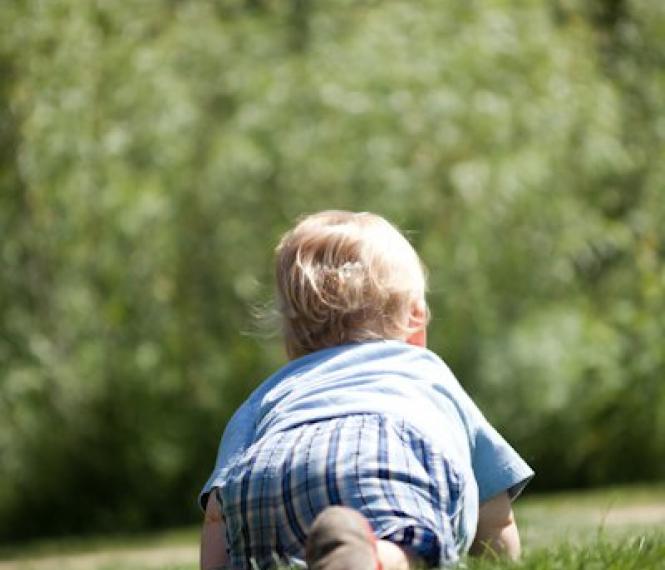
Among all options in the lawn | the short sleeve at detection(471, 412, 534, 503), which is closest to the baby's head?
the short sleeve at detection(471, 412, 534, 503)

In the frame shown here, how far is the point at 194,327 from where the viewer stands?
960 cm

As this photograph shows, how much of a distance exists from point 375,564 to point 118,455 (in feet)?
23.7

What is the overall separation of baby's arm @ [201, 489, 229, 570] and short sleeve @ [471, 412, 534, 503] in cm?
60

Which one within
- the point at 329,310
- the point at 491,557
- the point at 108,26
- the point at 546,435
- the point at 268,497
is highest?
the point at 108,26

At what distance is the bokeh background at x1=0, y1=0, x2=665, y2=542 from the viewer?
364 inches

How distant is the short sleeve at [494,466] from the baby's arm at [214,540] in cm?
60

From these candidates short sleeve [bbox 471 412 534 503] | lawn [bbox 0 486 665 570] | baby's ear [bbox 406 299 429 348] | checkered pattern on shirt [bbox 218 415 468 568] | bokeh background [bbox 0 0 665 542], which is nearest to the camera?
checkered pattern on shirt [bbox 218 415 468 568]

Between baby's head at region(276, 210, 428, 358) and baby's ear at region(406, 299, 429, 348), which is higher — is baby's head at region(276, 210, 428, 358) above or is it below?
above

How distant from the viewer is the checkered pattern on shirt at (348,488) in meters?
3.23

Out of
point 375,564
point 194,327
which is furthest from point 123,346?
point 375,564

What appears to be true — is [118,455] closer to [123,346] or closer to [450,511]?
[123,346]

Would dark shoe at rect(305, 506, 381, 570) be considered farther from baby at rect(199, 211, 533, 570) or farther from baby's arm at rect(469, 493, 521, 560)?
baby's arm at rect(469, 493, 521, 560)

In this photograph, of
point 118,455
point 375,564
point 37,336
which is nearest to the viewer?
point 375,564

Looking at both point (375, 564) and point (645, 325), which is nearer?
point (375, 564)
